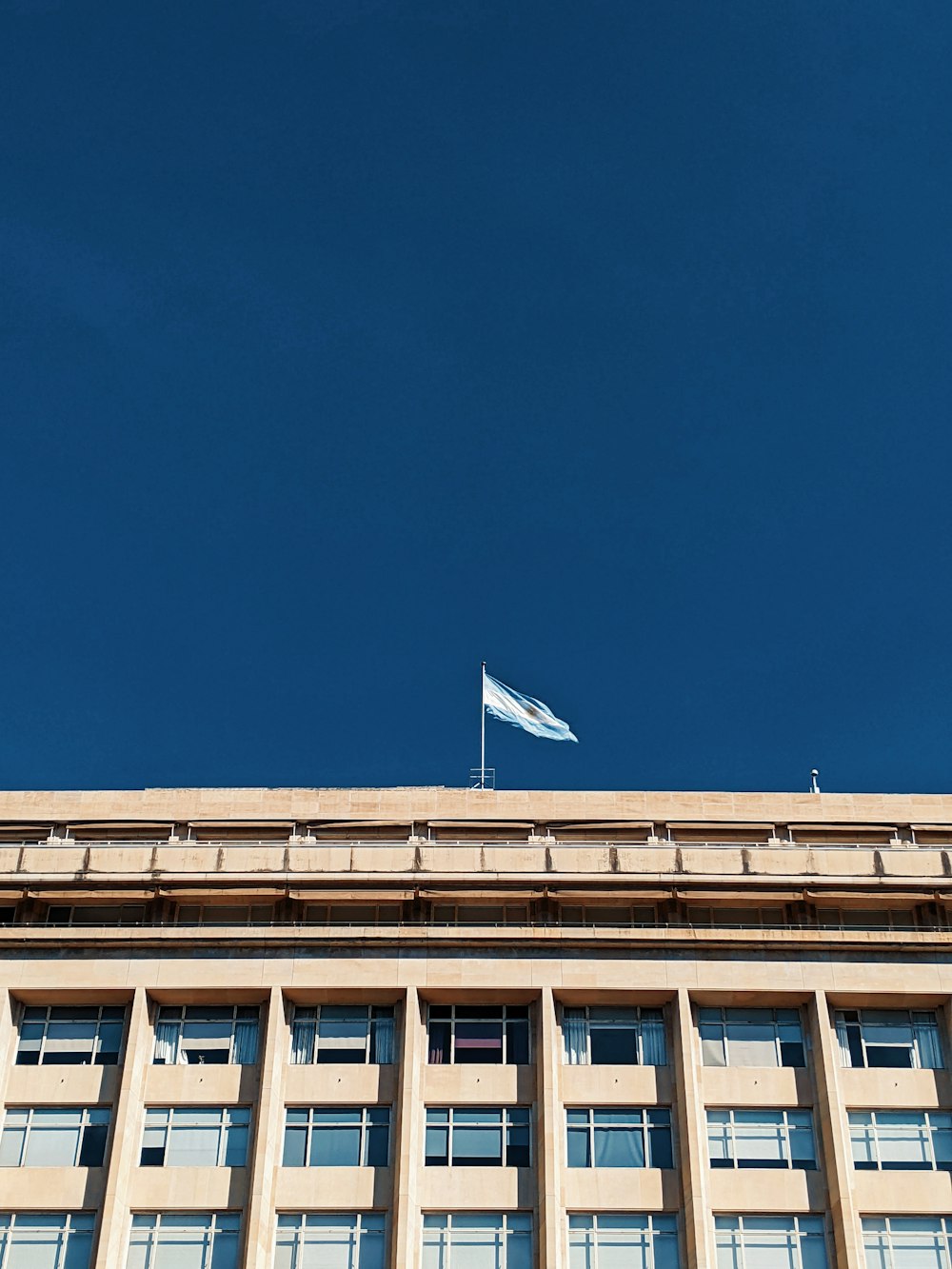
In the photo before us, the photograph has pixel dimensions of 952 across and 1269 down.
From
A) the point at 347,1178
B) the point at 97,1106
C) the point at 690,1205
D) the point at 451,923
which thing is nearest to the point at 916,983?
the point at 690,1205

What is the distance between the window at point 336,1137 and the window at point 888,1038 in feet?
46.0

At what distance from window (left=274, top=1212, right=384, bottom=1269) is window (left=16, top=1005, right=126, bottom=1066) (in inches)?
302

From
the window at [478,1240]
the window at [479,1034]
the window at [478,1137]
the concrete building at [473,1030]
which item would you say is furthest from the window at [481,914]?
the window at [478,1240]

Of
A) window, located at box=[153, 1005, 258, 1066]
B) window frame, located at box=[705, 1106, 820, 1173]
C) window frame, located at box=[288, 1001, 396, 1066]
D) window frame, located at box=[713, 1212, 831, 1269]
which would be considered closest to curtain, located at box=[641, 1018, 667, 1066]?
window frame, located at box=[705, 1106, 820, 1173]

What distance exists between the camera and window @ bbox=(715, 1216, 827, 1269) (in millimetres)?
45000

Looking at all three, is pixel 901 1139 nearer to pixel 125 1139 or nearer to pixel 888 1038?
pixel 888 1038

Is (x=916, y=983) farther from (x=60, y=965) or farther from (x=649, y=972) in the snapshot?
(x=60, y=965)

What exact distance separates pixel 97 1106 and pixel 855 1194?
22.1 metres

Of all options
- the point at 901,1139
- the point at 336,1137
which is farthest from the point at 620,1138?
the point at 336,1137

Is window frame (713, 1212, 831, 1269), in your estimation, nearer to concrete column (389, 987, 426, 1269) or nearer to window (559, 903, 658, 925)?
concrete column (389, 987, 426, 1269)

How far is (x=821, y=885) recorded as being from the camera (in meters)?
50.7

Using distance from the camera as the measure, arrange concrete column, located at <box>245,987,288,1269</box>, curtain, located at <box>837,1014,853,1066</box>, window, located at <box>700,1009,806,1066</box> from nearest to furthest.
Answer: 1. concrete column, located at <box>245,987,288,1269</box>
2. curtain, located at <box>837,1014,853,1066</box>
3. window, located at <box>700,1009,806,1066</box>

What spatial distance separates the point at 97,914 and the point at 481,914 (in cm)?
1235

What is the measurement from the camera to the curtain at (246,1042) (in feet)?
160
